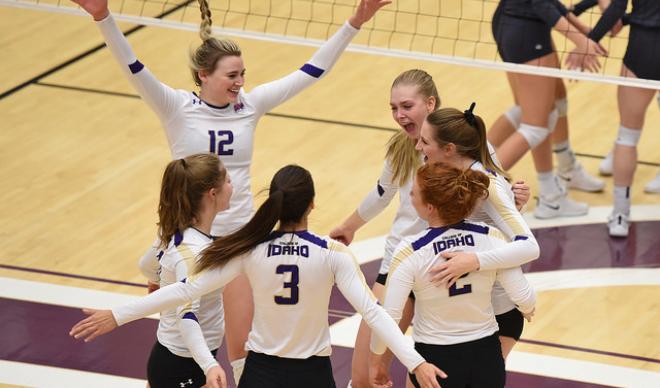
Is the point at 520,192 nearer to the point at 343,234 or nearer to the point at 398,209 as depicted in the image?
the point at 398,209

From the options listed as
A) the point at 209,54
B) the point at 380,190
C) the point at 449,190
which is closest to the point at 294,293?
the point at 449,190

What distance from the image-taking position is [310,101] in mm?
10180

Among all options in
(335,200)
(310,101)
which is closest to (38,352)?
(335,200)

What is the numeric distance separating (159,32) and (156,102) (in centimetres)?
638

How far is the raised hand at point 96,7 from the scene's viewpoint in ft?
17.5

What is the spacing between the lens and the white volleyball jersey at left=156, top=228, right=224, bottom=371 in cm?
460

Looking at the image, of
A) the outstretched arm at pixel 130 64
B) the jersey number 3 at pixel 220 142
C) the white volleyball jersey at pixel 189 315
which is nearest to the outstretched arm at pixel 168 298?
the white volleyball jersey at pixel 189 315

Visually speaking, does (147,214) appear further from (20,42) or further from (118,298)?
(20,42)

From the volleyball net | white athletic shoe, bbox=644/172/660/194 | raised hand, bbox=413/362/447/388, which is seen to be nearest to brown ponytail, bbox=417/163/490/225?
raised hand, bbox=413/362/447/388

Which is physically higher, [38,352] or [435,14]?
[435,14]

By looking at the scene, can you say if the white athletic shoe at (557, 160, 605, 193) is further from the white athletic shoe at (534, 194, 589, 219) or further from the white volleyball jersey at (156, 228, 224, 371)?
the white volleyball jersey at (156, 228, 224, 371)

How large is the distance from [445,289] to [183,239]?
106cm

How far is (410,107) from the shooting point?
210 inches

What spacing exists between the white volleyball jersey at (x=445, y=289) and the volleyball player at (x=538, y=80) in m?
3.40
